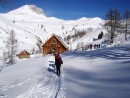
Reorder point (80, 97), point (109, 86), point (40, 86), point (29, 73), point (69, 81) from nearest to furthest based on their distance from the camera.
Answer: point (80, 97)
point (109, 86)
point (40, 86)
point (69, 81)
point (29, 73)

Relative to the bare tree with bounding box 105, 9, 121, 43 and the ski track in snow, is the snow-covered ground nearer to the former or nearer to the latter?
the ski track in snow

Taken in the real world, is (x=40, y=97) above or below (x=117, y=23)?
below

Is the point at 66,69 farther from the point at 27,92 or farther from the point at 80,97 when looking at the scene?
the point at 80,97

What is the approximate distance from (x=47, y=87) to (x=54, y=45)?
188 ft

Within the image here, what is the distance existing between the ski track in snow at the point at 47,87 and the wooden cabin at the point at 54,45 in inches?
2027

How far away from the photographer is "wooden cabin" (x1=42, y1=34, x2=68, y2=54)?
252 feet

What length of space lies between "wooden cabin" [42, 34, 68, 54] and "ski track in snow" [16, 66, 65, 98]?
169ft

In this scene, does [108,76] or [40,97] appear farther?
[108,76]

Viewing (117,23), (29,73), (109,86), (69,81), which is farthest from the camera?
(117,23)

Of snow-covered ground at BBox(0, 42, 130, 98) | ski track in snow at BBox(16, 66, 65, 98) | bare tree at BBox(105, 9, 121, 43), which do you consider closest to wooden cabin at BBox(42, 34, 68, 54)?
bare tree at BBox(105, 9, 121, 43)

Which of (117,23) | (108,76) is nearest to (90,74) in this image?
(108,76)

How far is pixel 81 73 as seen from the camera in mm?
25125

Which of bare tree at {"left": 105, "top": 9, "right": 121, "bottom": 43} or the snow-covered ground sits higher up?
bare tree at {"left": 105, "top": 9, "right": 121, "bottom": 43}

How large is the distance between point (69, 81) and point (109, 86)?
15.4ft
